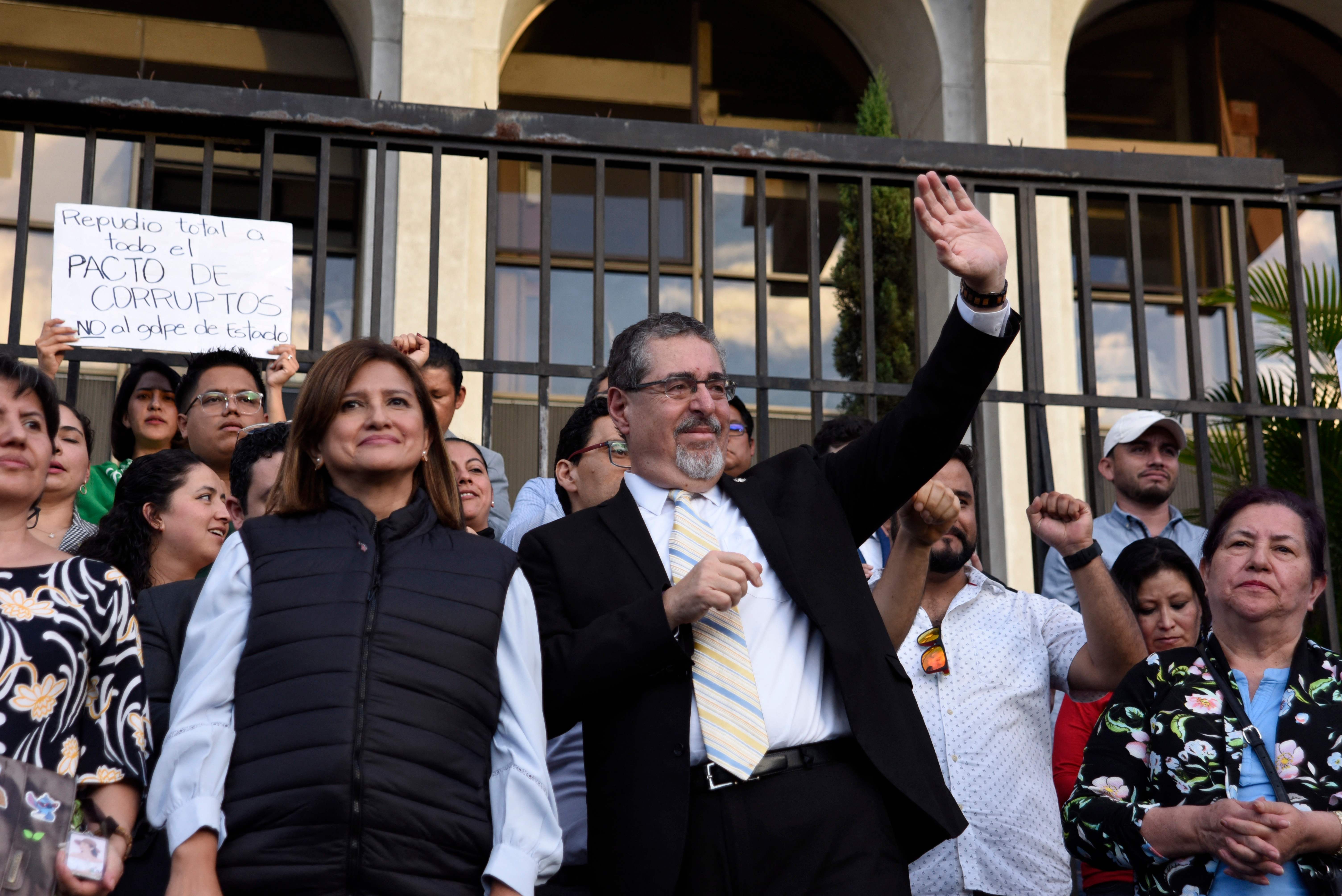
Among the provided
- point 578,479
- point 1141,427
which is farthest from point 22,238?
point 1141,427

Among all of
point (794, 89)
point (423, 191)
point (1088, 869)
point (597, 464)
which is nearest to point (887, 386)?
point (597, 464)

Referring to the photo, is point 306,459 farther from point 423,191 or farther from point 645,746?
point 423,191

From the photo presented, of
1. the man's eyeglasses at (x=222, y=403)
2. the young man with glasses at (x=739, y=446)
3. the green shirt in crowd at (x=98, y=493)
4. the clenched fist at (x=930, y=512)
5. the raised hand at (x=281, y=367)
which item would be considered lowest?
the clenched fist at (x=930, y=512)

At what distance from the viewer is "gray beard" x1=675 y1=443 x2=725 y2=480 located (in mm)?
3270

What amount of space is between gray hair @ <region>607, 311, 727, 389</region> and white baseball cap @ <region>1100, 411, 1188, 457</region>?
2.78 m

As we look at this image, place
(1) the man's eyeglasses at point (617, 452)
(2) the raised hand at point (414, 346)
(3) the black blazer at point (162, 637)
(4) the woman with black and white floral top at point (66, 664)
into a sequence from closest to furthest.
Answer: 1. (4) the woman with black and white floral top at point (66, 664)
2. (3) the black blazer at point (162, 637)
3. (1) the man's eyeglasses at point (617, 452)
4. (2) the raised hand at point (414, 346)

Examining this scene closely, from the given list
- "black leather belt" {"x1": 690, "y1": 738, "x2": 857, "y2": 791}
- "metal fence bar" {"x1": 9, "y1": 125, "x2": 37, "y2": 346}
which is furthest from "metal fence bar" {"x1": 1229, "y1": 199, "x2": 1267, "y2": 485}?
"metal fence bar" {"x1": 9, "y1": 125, "x2": 37, "y2": 346}

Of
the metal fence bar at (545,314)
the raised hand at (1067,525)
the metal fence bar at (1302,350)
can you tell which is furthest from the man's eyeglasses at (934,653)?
the metal fence bar at (1302,350)

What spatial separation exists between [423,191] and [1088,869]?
569 cm

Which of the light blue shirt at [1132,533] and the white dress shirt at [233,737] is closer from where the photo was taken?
the white dress shirt at [233,737]

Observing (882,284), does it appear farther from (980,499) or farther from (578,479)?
(578,479)

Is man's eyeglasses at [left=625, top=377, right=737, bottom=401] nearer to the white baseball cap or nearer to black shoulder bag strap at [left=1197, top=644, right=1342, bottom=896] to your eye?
black shoulder bag strap at [left=1197, top=644, right=1342, bottom=896]

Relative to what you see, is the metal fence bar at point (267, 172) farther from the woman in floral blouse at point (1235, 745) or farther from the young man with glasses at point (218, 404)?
the woman in floral blouse at point (1235, 745)

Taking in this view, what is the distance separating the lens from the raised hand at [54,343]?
4598 mm
